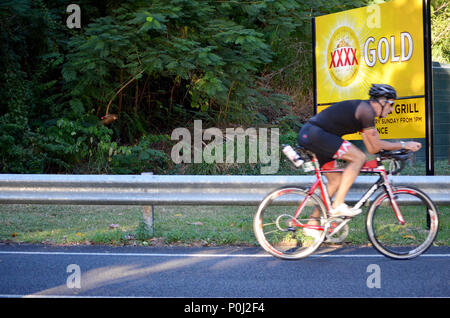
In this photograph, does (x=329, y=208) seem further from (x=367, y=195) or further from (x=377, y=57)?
(x=377, y=57)

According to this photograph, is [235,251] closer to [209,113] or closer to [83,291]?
[83,291]

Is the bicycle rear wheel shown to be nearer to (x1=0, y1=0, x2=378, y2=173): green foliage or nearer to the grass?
the grass

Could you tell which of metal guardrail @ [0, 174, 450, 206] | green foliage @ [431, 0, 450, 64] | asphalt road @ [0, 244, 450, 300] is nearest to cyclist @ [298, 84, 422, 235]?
asphalt road @ [0, 244, 450, 300]

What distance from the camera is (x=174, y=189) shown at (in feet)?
23.2

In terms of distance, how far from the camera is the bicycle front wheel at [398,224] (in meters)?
5.85

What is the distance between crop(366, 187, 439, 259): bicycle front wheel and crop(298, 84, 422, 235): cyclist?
0.94 ft

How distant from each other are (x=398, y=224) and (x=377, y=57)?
415 cm

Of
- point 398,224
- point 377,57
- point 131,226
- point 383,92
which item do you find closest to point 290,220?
point 398,224

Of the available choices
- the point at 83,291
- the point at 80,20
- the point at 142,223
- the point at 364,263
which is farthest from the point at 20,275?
the point at 80,20

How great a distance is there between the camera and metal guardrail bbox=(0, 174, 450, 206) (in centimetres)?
696

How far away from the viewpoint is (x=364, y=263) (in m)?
5.77

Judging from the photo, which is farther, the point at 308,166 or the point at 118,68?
the point at 118,68

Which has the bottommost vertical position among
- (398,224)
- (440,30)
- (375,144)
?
(398,224)
